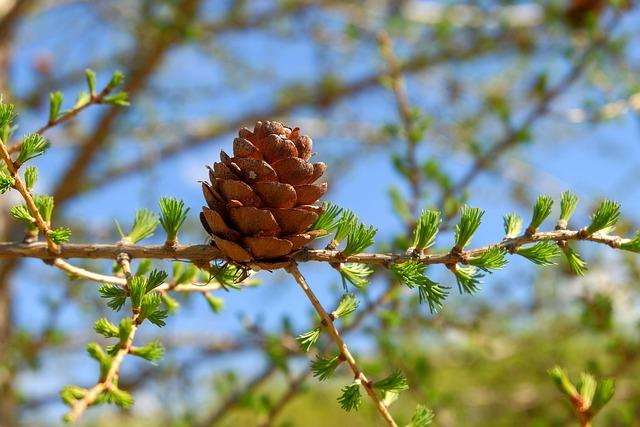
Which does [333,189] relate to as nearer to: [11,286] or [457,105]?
[457,105]

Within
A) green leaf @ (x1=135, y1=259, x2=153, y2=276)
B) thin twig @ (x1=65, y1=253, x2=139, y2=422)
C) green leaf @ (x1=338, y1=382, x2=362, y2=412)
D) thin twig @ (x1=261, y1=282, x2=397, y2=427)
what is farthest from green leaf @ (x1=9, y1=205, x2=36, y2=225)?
thin twig @ (x1=261, y1=282, x2=397, y2=427)

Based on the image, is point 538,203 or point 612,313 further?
point 612,313

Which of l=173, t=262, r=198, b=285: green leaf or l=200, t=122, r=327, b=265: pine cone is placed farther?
l=173, t=262, r=198, b=285: green leaf

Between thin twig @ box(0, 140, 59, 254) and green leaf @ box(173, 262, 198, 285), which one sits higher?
thin twig @ box(0, 140, 59, 254)

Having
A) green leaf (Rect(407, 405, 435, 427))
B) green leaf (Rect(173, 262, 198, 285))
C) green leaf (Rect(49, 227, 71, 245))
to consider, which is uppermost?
green leaf (Rect(49, 227, 71, 245))

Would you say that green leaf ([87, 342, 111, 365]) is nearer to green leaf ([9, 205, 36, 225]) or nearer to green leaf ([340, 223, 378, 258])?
green leaf ([9, 205, 36, 225])

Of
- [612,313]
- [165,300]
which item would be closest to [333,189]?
[612,313]

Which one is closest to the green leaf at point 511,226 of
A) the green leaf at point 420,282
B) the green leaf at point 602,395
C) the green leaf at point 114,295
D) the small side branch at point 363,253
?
the small side branch at point 363,253
